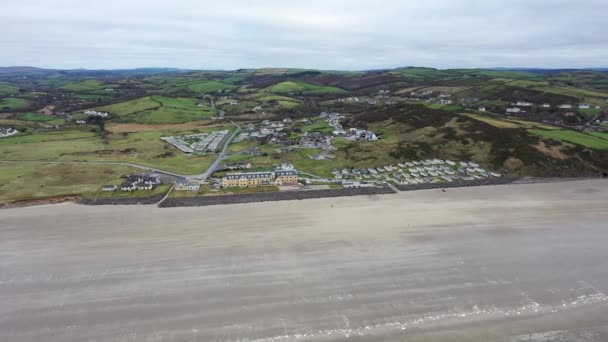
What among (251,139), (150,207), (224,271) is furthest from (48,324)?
(251,139)

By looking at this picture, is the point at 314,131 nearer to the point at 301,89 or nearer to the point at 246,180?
the point at 246,180

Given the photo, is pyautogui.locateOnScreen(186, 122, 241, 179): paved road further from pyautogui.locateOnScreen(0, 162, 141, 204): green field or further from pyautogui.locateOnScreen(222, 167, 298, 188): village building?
pyautogui.locateOnScreen(0, 162, 141, 204): green field

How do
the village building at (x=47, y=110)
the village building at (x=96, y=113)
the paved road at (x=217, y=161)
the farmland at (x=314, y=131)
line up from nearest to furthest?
the paved road at (x=217, y=161) < the farmland at (x=314, y=131) < the village building at (x=96, y=113) < the village building at (x=47, y=110)

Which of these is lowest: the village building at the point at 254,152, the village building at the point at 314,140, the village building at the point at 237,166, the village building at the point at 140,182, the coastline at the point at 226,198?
the coastline at the point at 226,198

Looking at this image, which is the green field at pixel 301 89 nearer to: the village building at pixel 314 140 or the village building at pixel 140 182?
the village building at pixel 314 140

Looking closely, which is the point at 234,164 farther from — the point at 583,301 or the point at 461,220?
the point at 583,301

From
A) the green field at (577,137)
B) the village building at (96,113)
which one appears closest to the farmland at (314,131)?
the green field at (577,137)

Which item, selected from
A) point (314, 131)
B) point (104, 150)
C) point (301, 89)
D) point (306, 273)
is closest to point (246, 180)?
point (306, 273)
